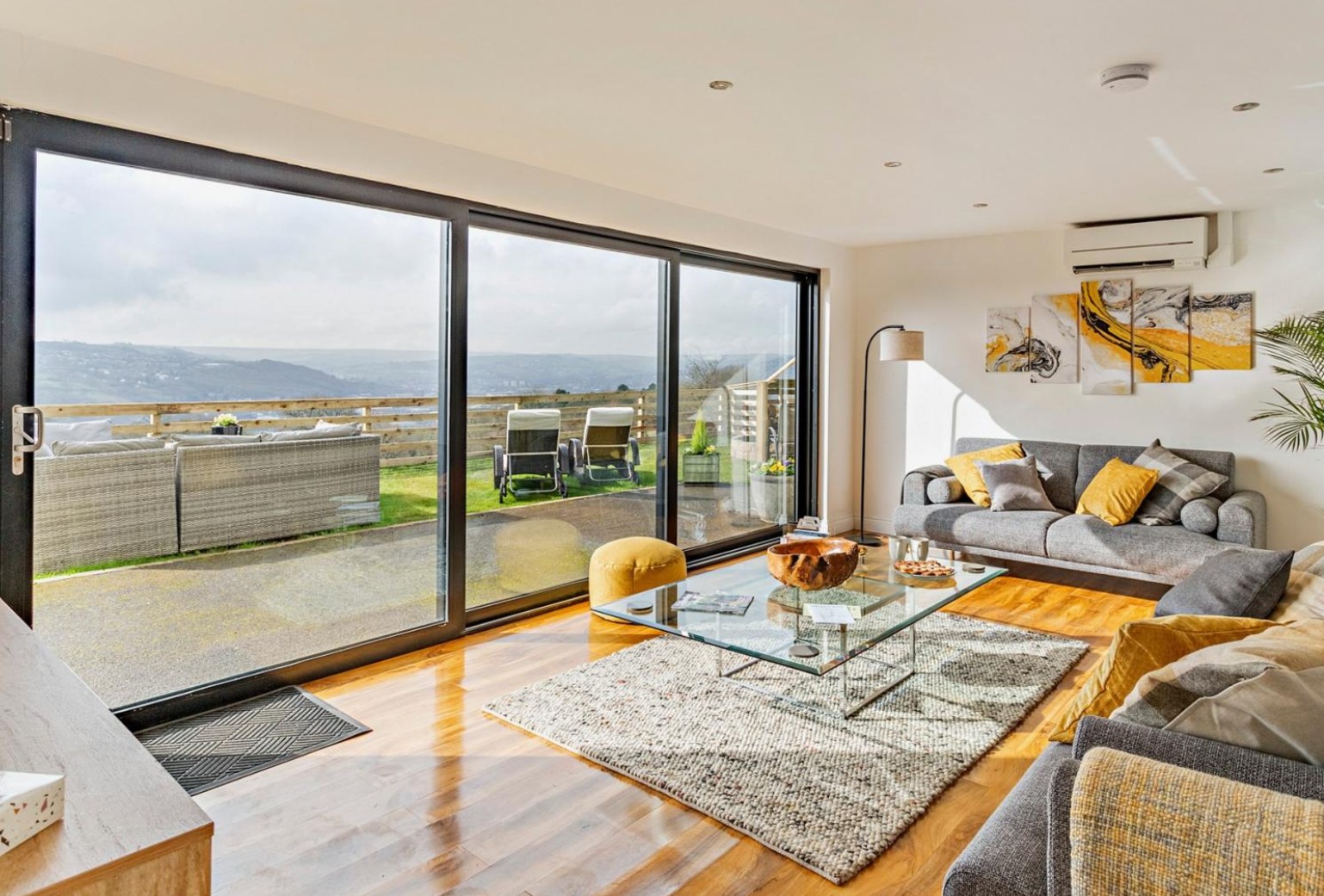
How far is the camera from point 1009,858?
1501 millimetres

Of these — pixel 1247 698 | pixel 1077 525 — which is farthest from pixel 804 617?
pixel 1077 525

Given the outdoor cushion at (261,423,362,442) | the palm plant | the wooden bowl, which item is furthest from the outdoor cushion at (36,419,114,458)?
the palm plant

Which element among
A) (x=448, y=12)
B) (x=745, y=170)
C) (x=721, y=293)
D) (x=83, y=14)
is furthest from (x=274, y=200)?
(x=721, y=293)

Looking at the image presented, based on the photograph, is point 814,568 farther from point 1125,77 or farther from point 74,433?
point 74,433

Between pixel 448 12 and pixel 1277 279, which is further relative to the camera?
pixel 1277 279

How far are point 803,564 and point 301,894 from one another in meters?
1.95

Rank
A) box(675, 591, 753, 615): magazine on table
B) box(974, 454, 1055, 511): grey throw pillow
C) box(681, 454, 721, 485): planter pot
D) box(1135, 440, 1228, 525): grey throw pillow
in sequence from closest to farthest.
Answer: box(675, 591, 753, 615): magazine on table < box(1135, 440, 1228, 525): grey throw pillow < box(974, 454, 1055, 511): grey throw pillow < box(681, 454, 721, 485): planter pot

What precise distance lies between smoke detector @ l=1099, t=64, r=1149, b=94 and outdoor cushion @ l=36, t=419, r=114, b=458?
3.84m

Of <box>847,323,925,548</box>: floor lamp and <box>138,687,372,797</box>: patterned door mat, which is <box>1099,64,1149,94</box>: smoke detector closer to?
<box>847,323,925,548</box>: floor lamp

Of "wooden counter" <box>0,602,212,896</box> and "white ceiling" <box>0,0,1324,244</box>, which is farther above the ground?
"white ceiling" <box>0,0,1324,244</box>

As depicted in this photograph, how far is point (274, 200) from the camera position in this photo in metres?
3.44

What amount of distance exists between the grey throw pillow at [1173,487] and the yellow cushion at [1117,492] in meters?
0.05

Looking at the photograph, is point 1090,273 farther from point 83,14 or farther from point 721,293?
point 83,14

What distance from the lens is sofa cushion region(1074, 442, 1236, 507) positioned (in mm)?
5242
